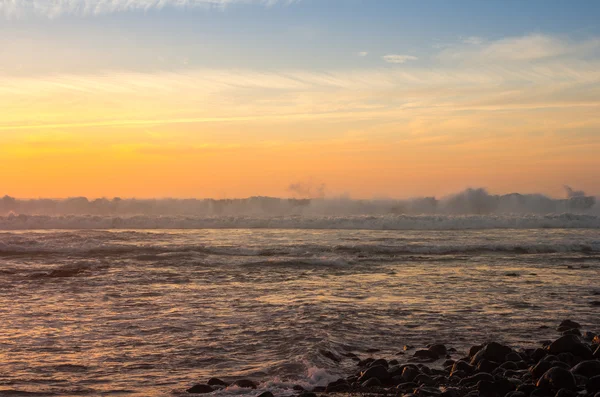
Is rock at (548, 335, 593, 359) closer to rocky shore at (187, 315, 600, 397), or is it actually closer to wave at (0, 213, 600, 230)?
rocky shore at (187, 315, 600, 397)

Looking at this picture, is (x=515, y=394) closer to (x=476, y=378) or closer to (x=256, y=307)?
(x=476, y=378)

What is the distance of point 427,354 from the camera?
28.3ft

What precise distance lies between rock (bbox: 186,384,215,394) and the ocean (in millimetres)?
107

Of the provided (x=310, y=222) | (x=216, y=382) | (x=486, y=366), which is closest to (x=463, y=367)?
(x=486, y=366)

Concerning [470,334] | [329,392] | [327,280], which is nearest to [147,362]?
[329,392]

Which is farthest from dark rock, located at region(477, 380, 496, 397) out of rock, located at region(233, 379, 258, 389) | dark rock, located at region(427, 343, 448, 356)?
rock, located at region(233, 379, 258, 389)

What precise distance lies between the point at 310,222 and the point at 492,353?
35.5 m

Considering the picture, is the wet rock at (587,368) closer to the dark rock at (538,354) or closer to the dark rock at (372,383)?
the dark rock at (538,354)

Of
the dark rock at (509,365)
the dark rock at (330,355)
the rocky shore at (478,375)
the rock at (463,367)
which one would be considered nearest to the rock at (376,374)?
the rocky shore at (478,375)

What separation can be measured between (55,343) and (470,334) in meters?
6.73

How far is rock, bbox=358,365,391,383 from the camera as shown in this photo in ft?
24.4

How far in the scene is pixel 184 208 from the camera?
186 feet

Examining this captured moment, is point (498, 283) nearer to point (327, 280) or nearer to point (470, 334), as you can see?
point (327, 280)

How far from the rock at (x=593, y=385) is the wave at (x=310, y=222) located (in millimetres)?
Answer: 34546
